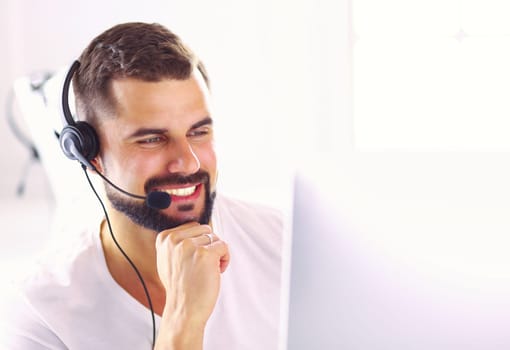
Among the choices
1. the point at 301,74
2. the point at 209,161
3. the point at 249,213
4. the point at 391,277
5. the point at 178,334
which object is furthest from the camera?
the point at 301,74

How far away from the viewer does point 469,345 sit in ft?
2.14

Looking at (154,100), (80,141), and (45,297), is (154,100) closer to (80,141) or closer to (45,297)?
(80,141)

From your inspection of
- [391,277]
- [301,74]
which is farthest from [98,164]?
[301,74]

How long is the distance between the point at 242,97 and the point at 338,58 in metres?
0.49

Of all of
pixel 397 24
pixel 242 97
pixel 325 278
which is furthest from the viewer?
pixel 242 97

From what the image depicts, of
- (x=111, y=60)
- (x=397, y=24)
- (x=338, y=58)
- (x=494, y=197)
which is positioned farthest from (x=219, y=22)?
(x=494, y=197)

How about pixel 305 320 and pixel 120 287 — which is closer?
pixel 305 320

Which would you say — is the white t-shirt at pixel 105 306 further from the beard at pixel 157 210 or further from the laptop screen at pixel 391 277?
the laptop screen at pixel 391 277

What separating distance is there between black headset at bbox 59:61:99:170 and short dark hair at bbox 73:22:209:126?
2 cm

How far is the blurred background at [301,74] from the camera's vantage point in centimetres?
342

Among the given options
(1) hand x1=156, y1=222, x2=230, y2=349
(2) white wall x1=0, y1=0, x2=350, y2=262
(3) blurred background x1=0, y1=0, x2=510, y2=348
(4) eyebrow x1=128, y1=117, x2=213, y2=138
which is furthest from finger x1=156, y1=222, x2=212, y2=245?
(2) white wall x1=0, y1=0, x2=350, y2=262

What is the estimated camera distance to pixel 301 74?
362cm

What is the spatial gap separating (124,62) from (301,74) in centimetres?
279

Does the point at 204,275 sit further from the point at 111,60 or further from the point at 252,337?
the point at 111,60
